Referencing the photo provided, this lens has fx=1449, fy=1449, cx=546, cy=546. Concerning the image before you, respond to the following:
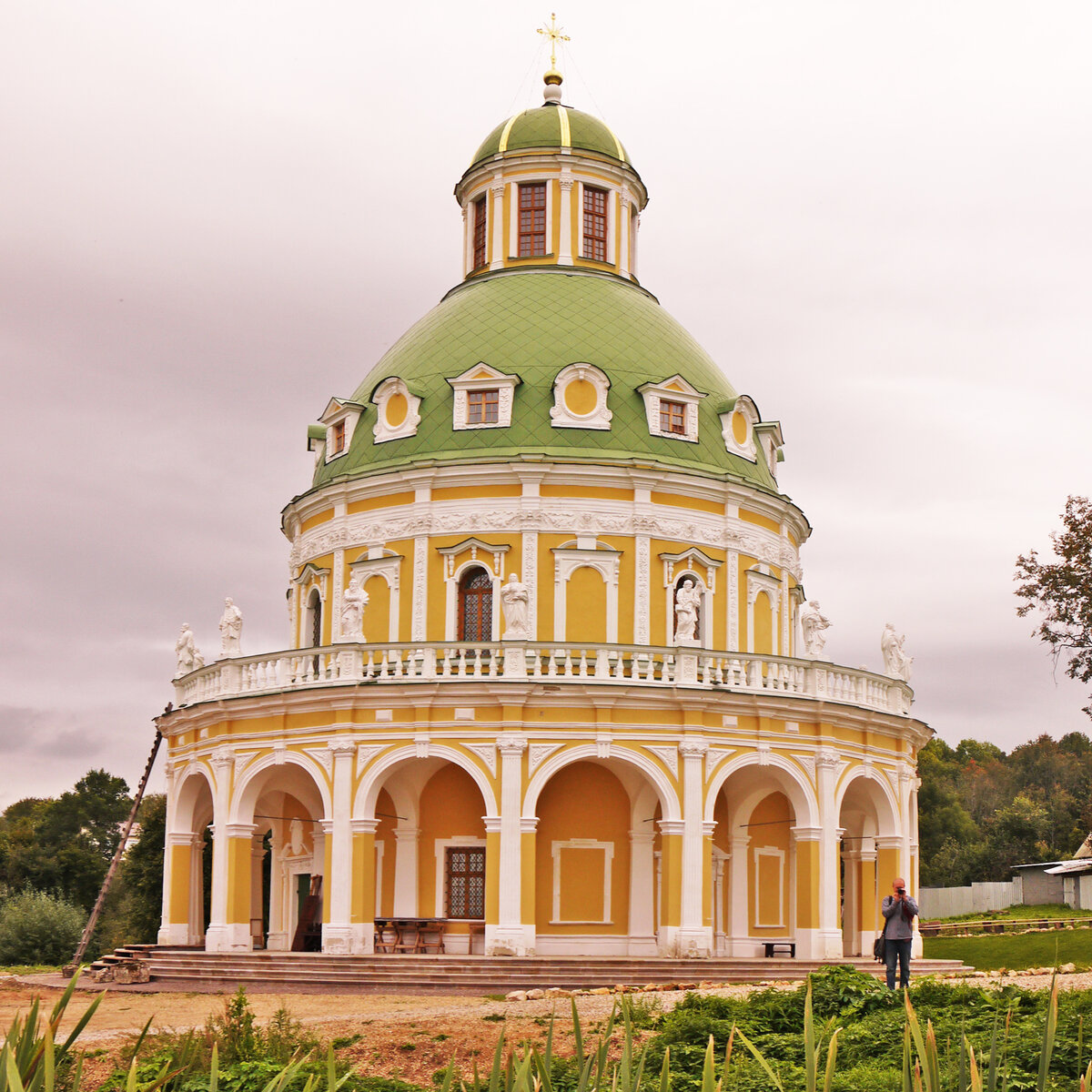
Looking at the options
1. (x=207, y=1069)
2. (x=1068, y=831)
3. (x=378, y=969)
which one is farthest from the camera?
(x=1068, y=831)

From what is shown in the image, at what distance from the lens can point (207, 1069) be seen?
12062mm

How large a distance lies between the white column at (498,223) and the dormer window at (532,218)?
0.39 metres

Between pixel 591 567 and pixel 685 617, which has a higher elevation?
pixel 591 567

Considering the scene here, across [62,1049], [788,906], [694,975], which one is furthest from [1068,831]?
[62,1049]

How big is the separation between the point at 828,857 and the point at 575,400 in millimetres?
11738

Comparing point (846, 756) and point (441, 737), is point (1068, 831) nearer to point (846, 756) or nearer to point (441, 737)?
point (846, 756)

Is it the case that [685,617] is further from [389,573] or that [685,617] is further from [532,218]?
[532,218]

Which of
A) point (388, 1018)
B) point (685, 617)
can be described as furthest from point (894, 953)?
point (685, 617)

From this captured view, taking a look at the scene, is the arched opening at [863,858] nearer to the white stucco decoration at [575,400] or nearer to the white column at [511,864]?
the white column at [511,864]

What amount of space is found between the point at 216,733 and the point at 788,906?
42.6ft

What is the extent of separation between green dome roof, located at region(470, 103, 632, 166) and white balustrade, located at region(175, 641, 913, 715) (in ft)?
51.5

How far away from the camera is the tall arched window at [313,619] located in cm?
3630

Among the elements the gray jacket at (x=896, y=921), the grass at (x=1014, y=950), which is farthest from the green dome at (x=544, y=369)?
the gray jacket at (x=896, y=921)

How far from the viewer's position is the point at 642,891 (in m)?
29.5
